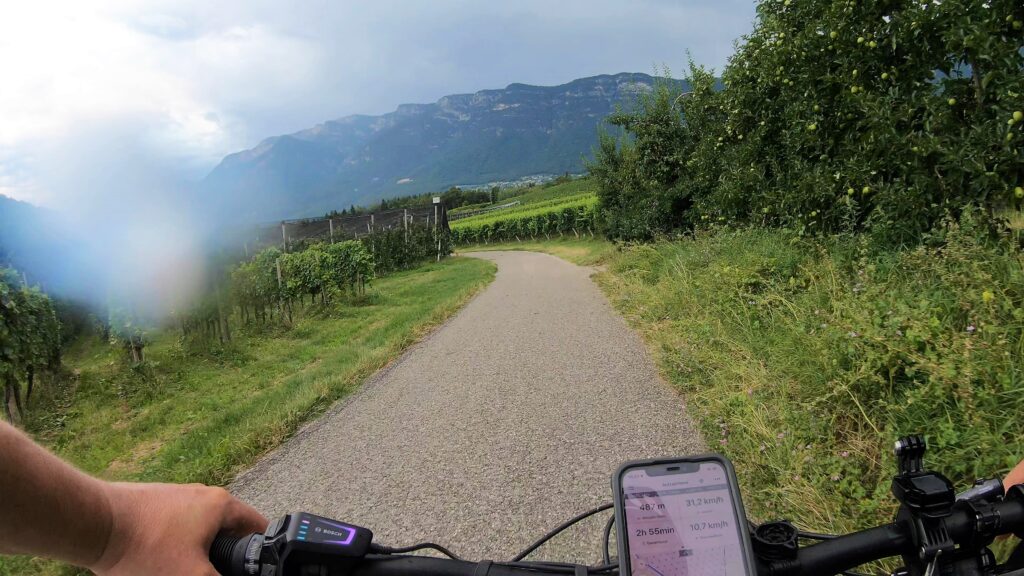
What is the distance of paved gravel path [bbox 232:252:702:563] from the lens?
136 inches

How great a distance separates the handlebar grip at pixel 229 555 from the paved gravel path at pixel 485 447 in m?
2.33

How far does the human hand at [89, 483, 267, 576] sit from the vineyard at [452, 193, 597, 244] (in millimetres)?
34132

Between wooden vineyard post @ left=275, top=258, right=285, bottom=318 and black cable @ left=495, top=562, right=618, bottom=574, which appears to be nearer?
black cable @ left=495, top=562, right=618, bottom=574

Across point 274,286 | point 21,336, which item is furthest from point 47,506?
point 274,286

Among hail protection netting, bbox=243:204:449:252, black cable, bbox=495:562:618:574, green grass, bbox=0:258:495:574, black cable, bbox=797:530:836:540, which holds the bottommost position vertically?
green grass, bbox=0:258:495:574

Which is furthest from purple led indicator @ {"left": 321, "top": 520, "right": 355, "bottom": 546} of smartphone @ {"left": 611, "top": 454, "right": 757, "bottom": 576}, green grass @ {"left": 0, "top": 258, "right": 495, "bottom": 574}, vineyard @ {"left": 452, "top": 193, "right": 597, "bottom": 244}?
vineyard @ {"left": 452, "top": 193, "right": 597, "bottom": 244}

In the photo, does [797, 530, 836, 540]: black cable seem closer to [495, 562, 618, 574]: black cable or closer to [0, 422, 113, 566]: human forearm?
[495, 562, 618, 574]: black cable

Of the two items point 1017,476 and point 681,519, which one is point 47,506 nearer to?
point 681,519

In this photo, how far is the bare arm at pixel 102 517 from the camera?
0.79 meters

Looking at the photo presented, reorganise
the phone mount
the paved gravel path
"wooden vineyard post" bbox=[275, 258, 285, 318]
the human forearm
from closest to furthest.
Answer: the human forearm < the phone mount < the paved gravel path < "wooden vineyard post" bbox=[275, 258, 285, 318]

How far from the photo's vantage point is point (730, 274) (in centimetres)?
680

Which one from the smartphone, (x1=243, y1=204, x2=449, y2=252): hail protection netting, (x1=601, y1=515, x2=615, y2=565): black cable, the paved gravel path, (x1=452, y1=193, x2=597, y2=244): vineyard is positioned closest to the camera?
the smartphone

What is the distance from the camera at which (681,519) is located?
1059 mm

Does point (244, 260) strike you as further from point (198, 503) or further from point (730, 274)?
point (198, 503)
